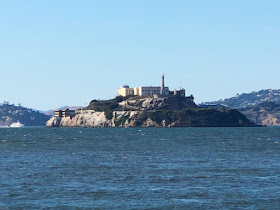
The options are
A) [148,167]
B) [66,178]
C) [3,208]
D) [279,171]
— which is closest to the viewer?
[3,208]

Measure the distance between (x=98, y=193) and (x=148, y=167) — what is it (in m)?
22.8

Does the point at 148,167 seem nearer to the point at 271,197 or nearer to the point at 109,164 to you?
the point at 109,164

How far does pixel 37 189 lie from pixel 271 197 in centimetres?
2058

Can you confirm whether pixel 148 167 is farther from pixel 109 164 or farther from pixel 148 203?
pixel 148 203

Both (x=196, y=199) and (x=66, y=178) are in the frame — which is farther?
(x=66, y=178)

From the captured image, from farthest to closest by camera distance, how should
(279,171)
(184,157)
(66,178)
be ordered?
1. (184,157)
2. (279,171)
3. (66,178)

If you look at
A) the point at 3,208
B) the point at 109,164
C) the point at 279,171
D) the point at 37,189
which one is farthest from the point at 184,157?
the point at 3,208

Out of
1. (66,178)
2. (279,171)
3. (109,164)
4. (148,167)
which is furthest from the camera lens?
(109,164)

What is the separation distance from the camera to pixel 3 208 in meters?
49.3

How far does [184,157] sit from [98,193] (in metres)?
41.5

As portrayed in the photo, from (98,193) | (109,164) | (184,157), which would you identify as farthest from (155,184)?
(184,157)

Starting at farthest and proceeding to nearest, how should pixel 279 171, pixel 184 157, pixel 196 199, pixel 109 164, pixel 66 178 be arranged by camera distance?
pixel 184 157
pixel 109 164
pixel 279 171
pixel 66 178
pixel 196 199

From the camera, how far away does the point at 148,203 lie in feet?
167

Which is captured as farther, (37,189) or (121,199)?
(37,189)
